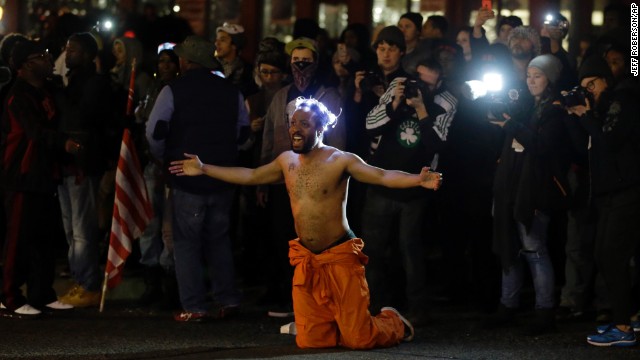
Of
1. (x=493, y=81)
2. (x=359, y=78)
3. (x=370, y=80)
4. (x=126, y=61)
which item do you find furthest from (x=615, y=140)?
Answer: (x=126, y=61)

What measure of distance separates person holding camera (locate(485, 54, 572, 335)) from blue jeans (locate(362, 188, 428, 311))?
2.03ft

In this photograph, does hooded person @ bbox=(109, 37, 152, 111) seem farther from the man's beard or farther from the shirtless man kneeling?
the man's beard

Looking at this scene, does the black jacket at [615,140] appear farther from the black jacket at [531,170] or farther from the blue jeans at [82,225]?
the blue jeans at [82,225]

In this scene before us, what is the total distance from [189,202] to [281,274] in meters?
1.25

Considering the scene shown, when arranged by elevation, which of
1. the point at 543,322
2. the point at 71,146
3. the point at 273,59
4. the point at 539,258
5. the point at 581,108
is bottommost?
the point at 543,322

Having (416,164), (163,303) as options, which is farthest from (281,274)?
(416,164)

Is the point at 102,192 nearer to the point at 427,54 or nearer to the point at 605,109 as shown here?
the point at 427,54

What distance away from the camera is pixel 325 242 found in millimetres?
9922

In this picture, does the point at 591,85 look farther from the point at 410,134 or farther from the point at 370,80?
the point at 370,80

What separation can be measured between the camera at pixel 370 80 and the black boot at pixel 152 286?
8.25ft

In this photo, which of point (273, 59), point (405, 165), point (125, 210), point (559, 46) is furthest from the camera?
point (559, 46)

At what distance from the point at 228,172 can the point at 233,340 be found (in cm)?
128

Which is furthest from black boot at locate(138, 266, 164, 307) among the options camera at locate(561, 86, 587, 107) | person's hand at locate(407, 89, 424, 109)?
camera at locate(561, 86, 587, 107)

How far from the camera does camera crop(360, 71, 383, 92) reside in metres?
11.3
